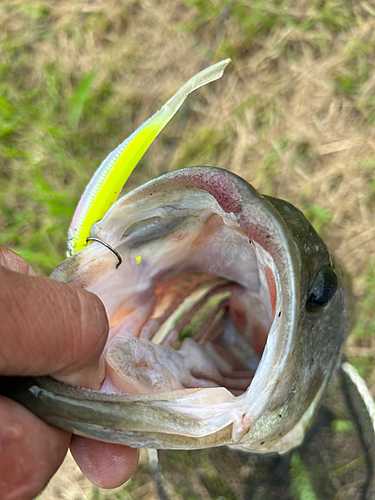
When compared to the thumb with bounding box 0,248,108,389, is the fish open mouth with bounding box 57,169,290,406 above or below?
below

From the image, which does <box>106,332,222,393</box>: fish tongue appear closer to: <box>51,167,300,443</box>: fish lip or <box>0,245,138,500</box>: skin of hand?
<box>0,245,138,500</box>: skin of hand

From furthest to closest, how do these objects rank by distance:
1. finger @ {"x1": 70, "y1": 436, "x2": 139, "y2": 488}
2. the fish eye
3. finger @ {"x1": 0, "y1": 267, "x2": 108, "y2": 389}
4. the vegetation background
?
the vegetation background, finger @ {"x1": 70, "y1": 436, "x2": 139, "y2": 488}, the fish eye, finger @ {"x1": 0, "y1": 267, "x2": 108, "y2": 389}

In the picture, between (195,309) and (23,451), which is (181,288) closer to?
(195,309)

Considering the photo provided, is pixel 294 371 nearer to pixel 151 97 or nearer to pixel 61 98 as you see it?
pixel 151 97

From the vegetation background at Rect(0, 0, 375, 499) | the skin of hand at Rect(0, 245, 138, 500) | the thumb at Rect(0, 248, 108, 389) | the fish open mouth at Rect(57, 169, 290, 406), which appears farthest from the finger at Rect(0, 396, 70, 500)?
the vegetation background at Rect(0, 0, 375, 499)

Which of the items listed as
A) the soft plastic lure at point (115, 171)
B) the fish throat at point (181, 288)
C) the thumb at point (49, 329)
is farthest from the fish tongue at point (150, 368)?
the soft plastic lure at point (115, 171)

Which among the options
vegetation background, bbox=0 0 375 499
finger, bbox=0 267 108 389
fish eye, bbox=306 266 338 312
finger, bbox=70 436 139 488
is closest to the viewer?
finger, bbox=0 267 108 389

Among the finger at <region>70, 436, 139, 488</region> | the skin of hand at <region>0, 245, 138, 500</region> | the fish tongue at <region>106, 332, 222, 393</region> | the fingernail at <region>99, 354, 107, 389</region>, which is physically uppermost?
the skin of hand at <region>0, 245, 138, 500</region>

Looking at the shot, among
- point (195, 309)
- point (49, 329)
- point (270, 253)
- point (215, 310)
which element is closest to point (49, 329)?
point (49, 329)
